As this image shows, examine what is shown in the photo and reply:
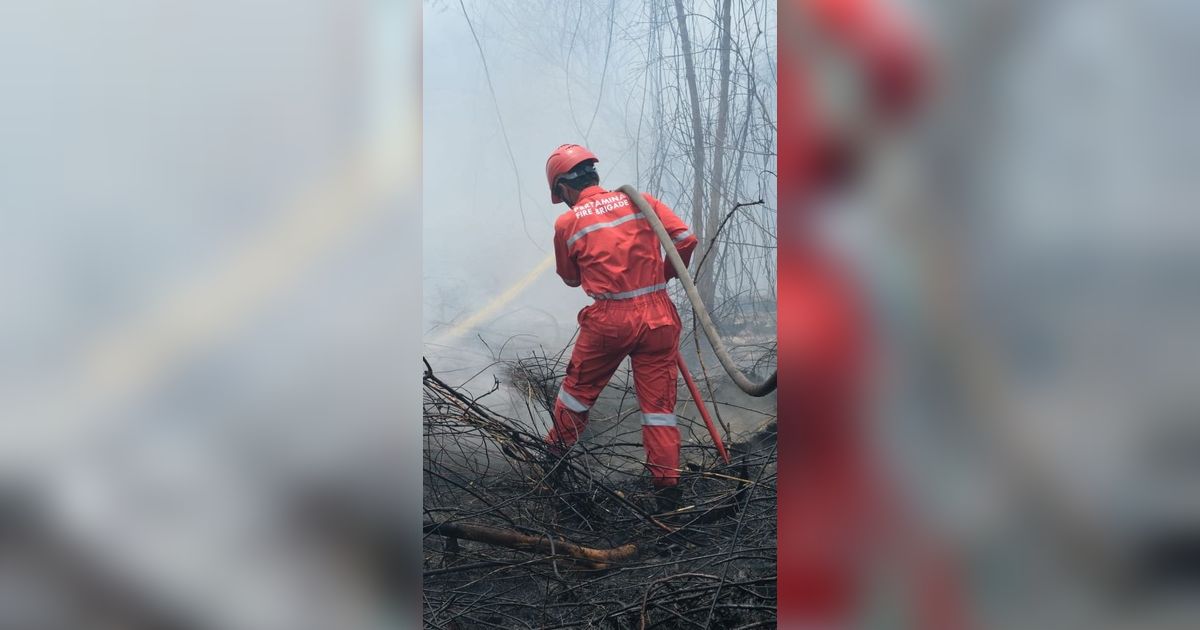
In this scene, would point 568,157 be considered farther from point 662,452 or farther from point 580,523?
point 580,523

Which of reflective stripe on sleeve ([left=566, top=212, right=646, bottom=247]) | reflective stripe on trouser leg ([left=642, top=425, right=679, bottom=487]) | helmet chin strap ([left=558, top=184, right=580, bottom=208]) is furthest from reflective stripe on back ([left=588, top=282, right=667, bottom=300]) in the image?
reflective stripe on trouser leg ([left=642, top=425, right=679, bottom=487])

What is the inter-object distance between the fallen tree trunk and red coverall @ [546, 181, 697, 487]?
0.78 feet

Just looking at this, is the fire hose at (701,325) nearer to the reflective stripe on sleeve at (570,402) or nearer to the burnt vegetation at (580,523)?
the burnt vegetation at (580,523)

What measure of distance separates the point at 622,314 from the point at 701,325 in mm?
235

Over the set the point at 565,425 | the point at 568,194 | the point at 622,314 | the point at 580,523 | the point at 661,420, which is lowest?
the point at 580,523

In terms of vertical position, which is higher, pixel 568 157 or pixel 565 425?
pixel 568 157

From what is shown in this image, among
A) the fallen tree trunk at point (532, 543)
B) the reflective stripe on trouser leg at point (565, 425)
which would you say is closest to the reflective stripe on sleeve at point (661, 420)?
the reflective stripe on trouser leg at point (565, 425)

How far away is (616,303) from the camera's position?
7.75ft

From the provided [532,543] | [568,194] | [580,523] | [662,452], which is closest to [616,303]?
[568,194]
